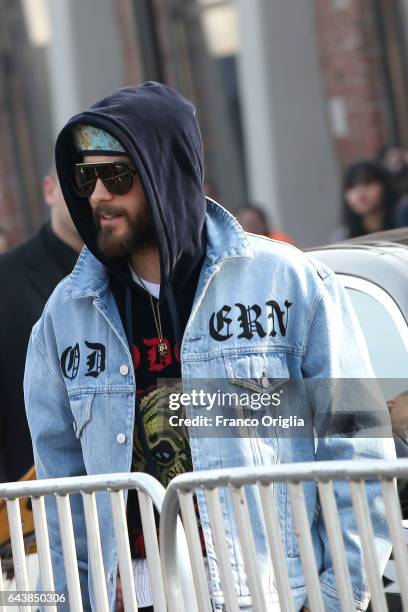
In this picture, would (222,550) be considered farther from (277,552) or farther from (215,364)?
(215,364)

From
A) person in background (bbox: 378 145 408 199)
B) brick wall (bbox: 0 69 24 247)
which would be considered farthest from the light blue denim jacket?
brick wall (bbox: 0 69 24 247)

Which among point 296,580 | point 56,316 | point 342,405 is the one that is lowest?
point 296,580

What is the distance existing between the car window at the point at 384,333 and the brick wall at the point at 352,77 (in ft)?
25.8

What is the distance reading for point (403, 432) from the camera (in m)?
3.37

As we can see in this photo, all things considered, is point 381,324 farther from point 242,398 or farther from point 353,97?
point 353,97

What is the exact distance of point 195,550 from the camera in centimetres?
283

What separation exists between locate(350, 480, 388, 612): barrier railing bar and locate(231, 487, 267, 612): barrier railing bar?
0.79ft

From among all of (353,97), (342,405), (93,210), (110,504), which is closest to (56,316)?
(93,210)

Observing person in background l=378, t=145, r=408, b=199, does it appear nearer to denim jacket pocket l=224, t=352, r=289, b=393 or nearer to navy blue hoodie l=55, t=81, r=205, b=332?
navy blue hoodie l=55, t=81, r=205, b=332

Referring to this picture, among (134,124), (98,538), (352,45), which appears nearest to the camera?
(98,538)

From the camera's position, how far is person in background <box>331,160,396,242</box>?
842cm

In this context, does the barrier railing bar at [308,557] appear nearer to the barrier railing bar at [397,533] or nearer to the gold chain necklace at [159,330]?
the barrier railing bar at [397,533]

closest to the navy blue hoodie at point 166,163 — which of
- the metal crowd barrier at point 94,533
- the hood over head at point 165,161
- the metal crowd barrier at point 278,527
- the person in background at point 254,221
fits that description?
the hood over head at point 165,161

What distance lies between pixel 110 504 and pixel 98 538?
0.18 metres
